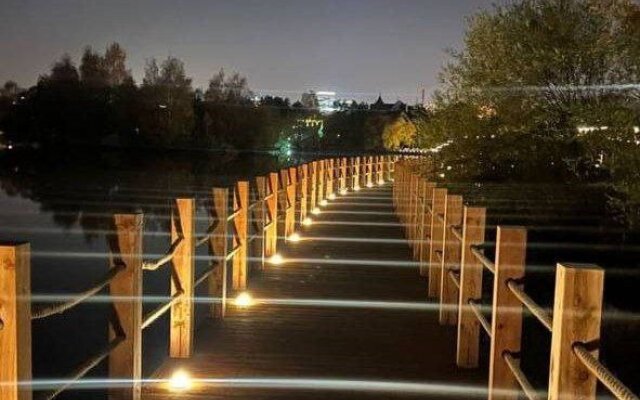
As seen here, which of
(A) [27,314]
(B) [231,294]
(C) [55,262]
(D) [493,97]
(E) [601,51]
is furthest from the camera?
(C) [55,262]

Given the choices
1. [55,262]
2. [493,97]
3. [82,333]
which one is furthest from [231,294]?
[55,262]

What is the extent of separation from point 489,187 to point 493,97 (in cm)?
216

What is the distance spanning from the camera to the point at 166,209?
32.5 meters

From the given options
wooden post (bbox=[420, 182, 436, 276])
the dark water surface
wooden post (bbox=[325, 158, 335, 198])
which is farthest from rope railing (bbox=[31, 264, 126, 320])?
wooden post (bbox=[325, 158, 335, 198])

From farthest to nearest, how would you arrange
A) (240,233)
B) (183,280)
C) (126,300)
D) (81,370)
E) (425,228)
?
(425,228) < (240,233) < (183,280) < (126,300) < (81,370)

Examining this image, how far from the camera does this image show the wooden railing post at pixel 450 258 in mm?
6320

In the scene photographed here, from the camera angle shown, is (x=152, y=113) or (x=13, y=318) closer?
(x=13, y=318)

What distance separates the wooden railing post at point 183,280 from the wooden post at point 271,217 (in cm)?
417

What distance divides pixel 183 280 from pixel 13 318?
2.70 meters

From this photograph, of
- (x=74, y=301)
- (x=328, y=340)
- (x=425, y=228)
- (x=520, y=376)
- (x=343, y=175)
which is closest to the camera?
(x=74, y=301)

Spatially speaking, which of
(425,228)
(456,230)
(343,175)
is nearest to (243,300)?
(456,230)

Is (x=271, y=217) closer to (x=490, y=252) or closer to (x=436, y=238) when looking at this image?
(x=436, y=238)

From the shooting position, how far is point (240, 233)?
7562 mm

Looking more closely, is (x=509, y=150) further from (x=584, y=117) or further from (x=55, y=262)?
(x=55, y=262)
